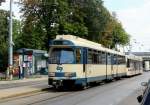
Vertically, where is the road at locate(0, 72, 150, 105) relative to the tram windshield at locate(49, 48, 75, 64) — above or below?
below

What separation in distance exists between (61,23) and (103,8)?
38.3 feet

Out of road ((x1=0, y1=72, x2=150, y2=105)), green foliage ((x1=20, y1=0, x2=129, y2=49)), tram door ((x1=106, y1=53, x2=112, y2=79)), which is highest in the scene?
green foliage ((x1=20, y1=0, x2=129, y2=49))

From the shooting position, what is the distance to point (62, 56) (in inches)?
1161

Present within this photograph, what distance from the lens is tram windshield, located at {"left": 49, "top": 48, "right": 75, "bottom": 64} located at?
29.5m

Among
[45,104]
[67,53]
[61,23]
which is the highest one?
[61,23]

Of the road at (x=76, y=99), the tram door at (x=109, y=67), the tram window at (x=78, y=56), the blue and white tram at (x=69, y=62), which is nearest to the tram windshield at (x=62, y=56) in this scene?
the blue and white tram at (x=69, y=62)

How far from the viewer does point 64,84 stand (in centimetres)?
3039

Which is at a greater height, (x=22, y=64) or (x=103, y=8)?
(x=103, y=8)

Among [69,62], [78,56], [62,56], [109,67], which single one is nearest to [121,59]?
[109,67]

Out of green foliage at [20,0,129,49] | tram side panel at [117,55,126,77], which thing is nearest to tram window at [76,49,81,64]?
tram side panel at [117,55,126,77]

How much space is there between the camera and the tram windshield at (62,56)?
Answer: 96.7ft

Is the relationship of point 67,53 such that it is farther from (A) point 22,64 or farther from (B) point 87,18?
(B) point 87,18

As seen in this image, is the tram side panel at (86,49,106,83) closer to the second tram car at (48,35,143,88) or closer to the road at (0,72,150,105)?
the second tram car at (48,35,143,88)

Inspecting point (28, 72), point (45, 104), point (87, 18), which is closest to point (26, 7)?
point (87, 18)
